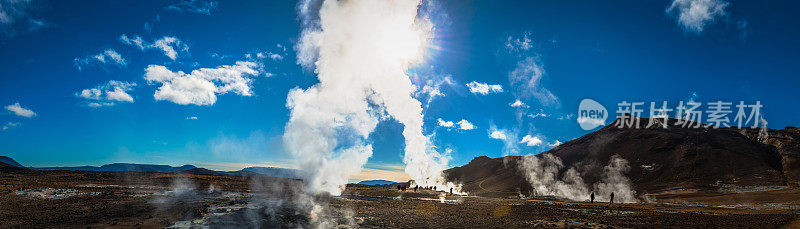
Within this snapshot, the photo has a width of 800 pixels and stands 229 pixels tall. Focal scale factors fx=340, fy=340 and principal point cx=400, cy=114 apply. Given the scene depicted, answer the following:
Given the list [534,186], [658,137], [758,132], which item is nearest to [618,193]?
[534,186]

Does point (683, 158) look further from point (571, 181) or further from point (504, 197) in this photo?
point (504, 197)

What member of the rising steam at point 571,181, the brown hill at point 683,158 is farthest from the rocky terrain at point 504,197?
the rising steam at point 571,181

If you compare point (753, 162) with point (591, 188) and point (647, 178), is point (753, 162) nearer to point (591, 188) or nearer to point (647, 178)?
point (647, 178)

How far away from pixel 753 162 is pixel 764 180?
13510mm

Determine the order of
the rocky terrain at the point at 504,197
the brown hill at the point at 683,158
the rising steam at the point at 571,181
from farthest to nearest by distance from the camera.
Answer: the rising steam at the point at 571,181
the brown hill at the point at 683,158
the rocky terrain at the point at 504,197

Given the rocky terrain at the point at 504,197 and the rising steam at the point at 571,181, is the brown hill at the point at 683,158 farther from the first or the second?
the rising steam at the point at 571,181

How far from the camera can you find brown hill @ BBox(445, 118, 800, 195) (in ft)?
254

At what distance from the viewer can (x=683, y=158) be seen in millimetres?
91062

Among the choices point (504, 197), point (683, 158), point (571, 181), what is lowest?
point (504, 197)

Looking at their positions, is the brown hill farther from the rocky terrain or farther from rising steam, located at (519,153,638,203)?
rising steam, located at (519,153,638,203)

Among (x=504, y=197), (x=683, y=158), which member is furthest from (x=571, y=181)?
(x=504, y=197)

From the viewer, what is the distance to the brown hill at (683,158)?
77.6m

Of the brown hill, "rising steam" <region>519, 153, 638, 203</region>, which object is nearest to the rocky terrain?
the brown hill

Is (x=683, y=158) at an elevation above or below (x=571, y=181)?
above
